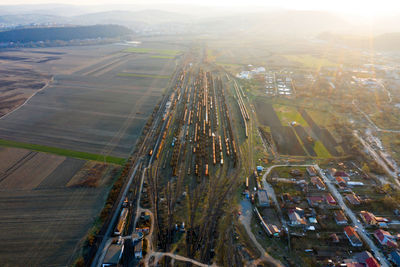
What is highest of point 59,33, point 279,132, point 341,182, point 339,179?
point 59,33

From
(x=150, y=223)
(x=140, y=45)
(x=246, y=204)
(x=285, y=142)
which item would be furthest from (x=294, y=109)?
(x=140, y=45)

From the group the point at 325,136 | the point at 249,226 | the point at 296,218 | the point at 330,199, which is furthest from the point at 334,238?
the point at 325,136

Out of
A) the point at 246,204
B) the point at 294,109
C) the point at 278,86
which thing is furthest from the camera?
the point at 278,86

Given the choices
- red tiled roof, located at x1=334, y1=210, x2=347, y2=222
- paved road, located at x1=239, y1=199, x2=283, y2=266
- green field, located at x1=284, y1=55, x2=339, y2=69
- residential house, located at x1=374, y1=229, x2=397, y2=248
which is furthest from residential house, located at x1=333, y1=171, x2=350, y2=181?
green field, located at x1=284, y1=55, x2=339, y2=69

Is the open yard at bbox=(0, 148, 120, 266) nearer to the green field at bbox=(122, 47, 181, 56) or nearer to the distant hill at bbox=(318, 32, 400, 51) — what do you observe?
the green field at bbox=(122, 47, 181, 56)

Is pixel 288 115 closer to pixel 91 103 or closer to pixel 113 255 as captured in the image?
pixel 113 255

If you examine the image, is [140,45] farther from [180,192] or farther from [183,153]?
[180,192]

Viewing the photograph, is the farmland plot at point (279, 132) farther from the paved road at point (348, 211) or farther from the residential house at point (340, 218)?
the residential house at point (340, 218)

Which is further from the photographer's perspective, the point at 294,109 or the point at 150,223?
the point at 294,109
